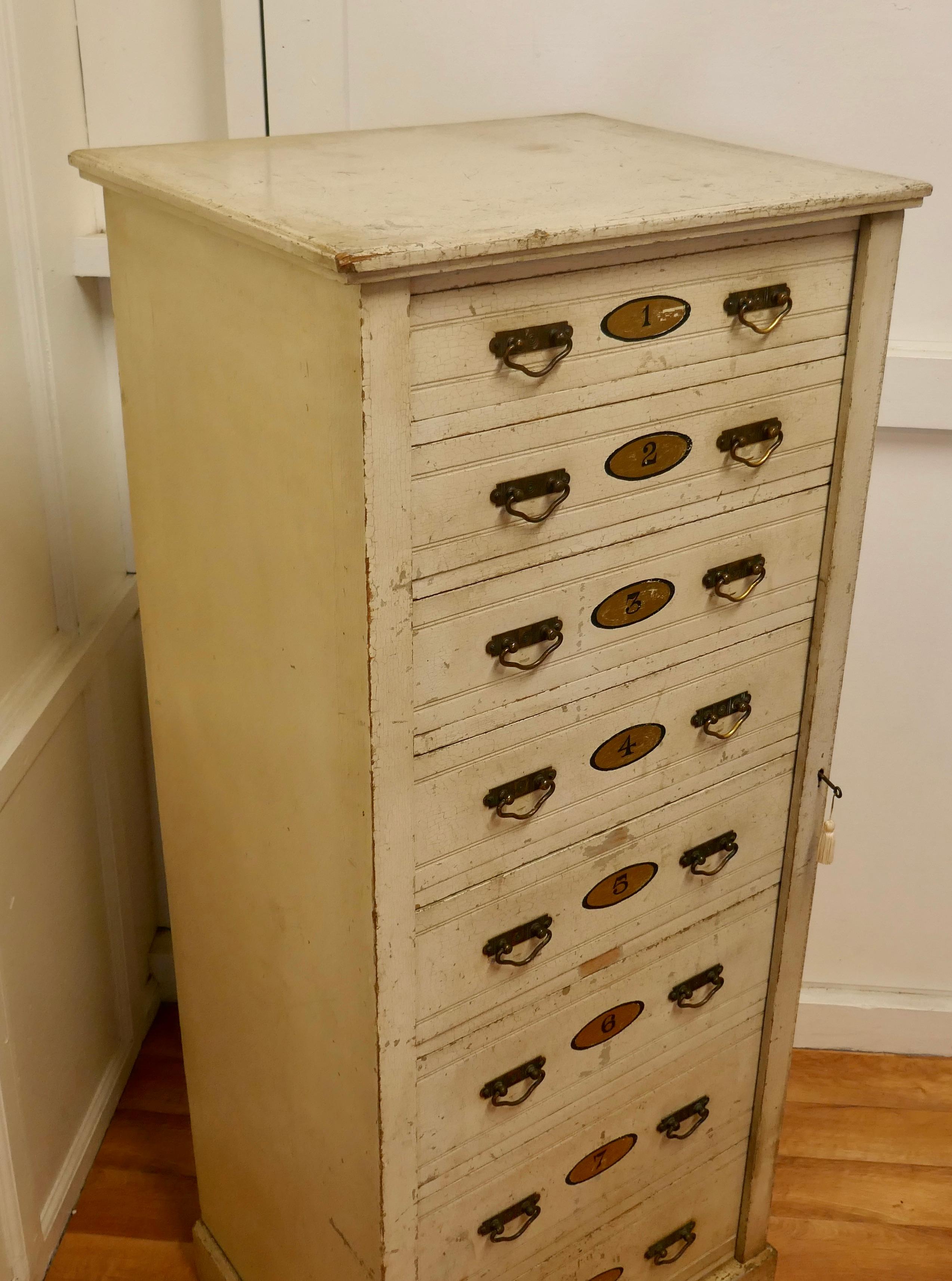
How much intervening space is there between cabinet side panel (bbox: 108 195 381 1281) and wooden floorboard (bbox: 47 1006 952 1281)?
1.24 ft

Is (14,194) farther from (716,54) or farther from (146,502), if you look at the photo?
(716,54)

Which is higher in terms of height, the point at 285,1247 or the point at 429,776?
the point at 429,776

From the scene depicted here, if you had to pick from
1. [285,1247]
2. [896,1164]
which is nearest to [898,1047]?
[896,1164]

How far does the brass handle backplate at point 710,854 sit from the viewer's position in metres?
1.67

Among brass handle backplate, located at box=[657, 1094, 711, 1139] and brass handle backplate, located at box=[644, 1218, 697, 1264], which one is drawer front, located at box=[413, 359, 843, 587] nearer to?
brass handle backplate, located at box=[657, 1094, 711, 1139]

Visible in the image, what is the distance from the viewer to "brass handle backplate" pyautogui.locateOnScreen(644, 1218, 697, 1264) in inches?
76.0

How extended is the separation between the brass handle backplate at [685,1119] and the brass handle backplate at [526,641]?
80 centimetres

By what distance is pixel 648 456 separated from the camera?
1.38 meters

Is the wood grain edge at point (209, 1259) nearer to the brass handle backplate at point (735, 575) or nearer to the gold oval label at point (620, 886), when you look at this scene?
the gold oval label at point (620, 886)

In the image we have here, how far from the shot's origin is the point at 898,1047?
2.60 m

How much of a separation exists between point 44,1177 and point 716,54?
1.97 meters

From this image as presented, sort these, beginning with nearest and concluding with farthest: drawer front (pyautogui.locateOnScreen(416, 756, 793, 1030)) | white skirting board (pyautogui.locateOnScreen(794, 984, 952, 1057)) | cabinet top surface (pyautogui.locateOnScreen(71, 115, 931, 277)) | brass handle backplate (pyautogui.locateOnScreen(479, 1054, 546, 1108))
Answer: cabinet top surface (pyautogui.locateOnScreen(71, 115, 931, 277)) → drawer front (pyautogui.locateOnScreen(416, 756, 793, 1030)) → brass handle backplate (pyautogui.locateOnScreen(479, 1054, 546, 1108)) → white skirting board (pyautogui.locateOnScreen(794, 984, 952, 1057))

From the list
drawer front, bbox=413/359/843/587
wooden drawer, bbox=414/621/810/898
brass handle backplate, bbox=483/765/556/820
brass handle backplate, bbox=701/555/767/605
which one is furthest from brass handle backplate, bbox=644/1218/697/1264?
drawer front, bbox=413/359/843/587

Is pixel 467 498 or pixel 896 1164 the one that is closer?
pixel 467 498
